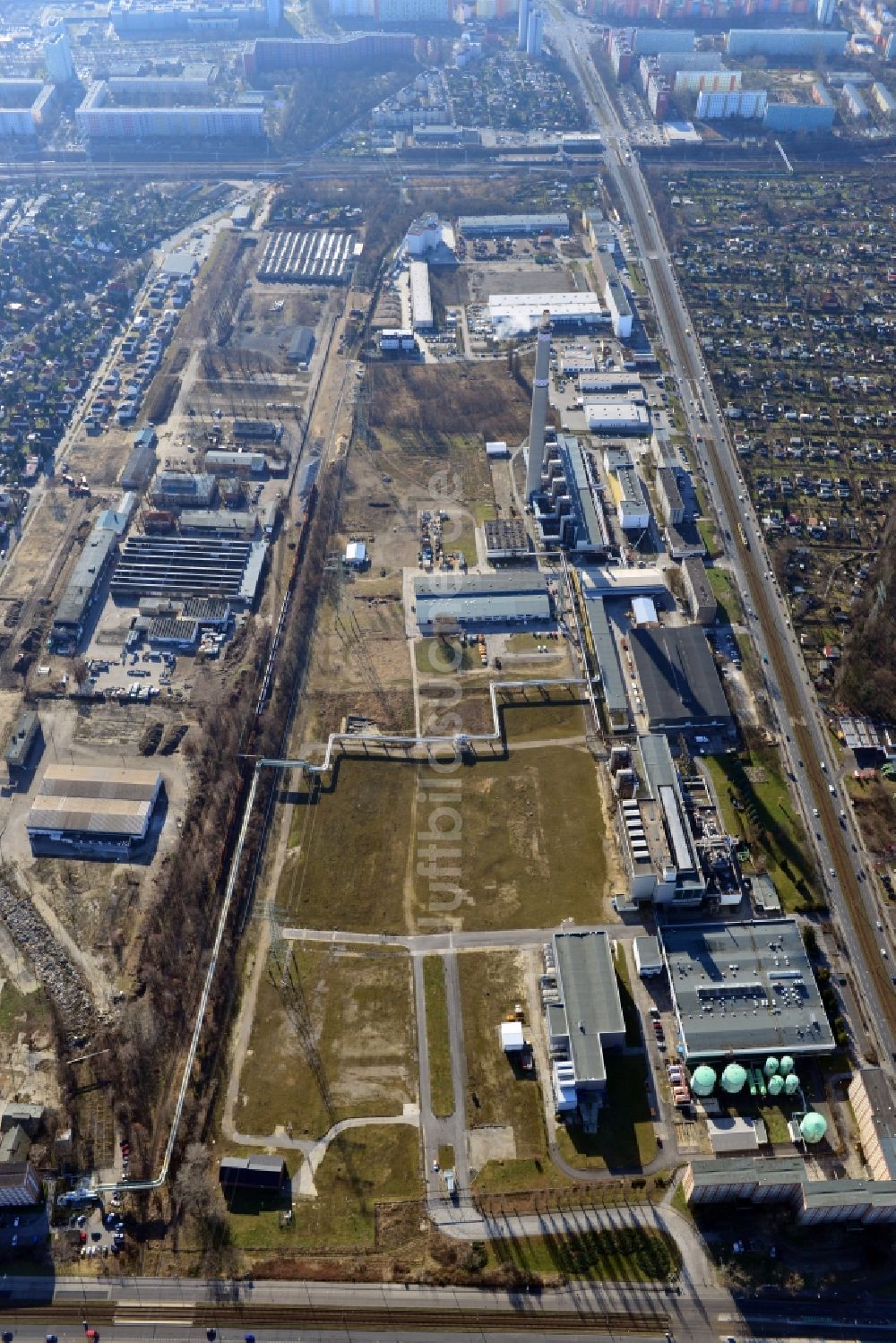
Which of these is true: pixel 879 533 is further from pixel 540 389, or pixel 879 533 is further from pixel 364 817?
pixel 364 817

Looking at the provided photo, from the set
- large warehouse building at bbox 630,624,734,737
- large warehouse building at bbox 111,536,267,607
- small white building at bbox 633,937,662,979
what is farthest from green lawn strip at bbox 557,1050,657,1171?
large warehouse building at bbox 111,536,267,607

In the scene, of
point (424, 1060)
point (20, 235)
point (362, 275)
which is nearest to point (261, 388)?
point (362, 275)

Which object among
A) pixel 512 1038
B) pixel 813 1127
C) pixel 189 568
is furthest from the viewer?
pixel 189 568

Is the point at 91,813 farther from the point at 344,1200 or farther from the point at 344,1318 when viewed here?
the point at 344,1318

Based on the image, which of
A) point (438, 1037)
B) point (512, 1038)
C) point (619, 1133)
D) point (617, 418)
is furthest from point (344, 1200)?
point (617, 418)

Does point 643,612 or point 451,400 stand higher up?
point 451,400

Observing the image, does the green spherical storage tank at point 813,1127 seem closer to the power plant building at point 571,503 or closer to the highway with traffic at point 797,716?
the highway with traffic at point 797,716

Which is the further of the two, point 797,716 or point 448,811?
point 797,716

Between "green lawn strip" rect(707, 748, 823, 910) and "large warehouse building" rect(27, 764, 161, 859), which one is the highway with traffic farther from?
"large warehouse building" rect(27, 764, 161, 859)
